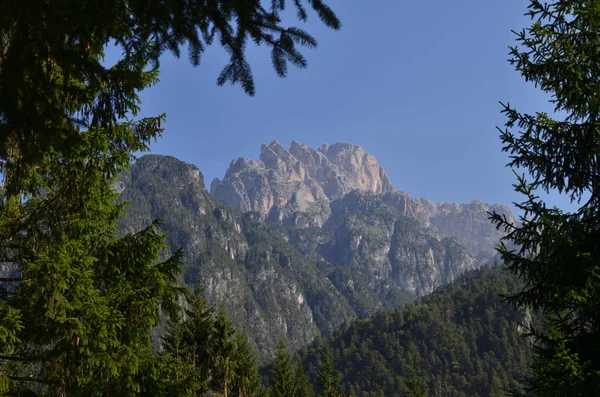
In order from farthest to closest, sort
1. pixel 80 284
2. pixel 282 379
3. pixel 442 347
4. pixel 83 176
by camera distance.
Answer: pixel 442 347 → pixel 282 379 → pixel 83 176 → pixel 80 284

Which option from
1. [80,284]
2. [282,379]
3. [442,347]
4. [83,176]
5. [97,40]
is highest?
[442,347]

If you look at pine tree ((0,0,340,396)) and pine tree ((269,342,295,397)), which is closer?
pine tree ((0,0,340,396))

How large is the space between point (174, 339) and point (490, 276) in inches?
7053

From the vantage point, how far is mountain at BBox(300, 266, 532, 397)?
129m

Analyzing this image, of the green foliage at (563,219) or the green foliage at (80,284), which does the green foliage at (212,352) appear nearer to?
the green foliage at (80,284)

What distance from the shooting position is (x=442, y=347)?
Answer: 474 ft

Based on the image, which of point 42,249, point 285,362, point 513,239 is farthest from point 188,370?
point 513,239

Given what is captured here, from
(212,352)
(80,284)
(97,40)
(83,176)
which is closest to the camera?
(97,40)

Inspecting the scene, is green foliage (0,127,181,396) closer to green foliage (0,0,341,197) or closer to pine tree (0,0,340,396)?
pine tree (0,0,340,396)

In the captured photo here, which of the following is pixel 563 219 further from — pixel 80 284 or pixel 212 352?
pixel 212 352

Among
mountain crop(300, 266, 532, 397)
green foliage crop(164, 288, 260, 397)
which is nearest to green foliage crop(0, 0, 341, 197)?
green foliage crop(164, 288, 260, 397)

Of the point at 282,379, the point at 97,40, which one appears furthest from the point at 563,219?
the point at 282,379

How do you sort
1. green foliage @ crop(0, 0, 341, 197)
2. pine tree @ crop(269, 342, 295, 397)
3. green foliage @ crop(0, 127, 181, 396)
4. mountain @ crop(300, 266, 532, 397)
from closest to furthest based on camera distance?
green foliage @ crop(0, 0, 341, 197) → green foliage @ crop(0, 127, 181, 396) → pine tree @ crop(269, 342, 295, 397) → mountain @ crop(300, 266, 532, 397)

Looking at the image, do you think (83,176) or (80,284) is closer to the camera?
(80,284)
